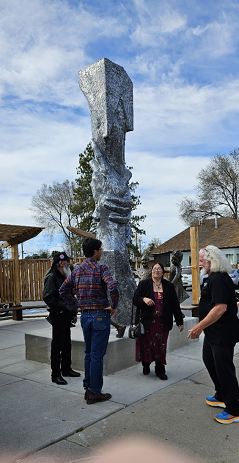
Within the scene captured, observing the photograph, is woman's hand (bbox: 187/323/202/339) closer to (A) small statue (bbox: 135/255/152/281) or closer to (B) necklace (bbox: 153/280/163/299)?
(B) necklace (bbox: 153/280/163/299)

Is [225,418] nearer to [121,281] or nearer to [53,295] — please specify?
[53,295]

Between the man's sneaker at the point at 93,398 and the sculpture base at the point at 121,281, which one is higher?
the sculpture base at the point at 121,281

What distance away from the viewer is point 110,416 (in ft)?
12.9

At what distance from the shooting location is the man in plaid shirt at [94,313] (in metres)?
4.21

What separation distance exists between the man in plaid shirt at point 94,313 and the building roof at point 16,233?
622cm

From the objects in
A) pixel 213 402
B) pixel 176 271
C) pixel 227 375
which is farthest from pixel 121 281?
pixel 227 375

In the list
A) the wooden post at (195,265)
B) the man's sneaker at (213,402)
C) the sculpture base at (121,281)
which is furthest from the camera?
the wooden post at (195,265)

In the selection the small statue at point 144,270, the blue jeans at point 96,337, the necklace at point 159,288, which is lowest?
the blue jeans at point 96,337

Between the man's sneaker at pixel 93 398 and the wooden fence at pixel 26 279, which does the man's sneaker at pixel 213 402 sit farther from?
the wooden fence at pixel 26 279

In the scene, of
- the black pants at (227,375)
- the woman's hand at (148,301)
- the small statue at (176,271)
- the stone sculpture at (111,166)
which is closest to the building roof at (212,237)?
the small statue at (176,271)

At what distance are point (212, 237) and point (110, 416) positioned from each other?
36.5 metres

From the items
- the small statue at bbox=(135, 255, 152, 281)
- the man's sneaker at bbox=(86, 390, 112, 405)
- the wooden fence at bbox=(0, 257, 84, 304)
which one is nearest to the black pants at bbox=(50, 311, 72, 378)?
the man's sneaker at bbox=(86, 390, 112, 405)

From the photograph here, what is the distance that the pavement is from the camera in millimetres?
3277

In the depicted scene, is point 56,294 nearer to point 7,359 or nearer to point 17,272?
point 7,359
